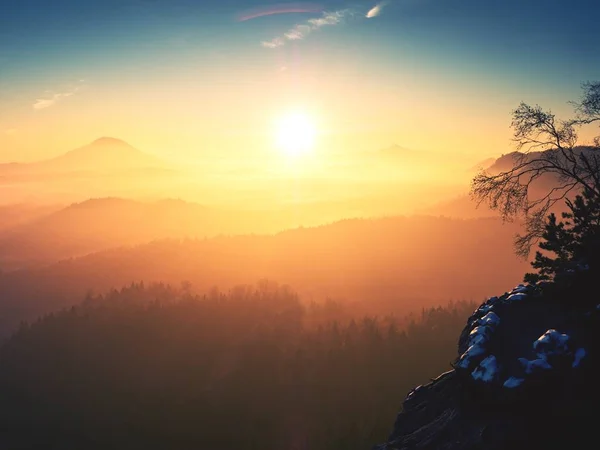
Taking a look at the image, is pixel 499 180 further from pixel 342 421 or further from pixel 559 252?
pixel 342 421

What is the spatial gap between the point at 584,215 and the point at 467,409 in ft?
35.1

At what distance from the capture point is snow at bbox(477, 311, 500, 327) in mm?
17586

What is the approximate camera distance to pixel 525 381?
46.7 ft

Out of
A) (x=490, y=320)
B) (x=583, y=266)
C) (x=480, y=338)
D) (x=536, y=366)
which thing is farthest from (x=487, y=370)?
(x=583, y=266)

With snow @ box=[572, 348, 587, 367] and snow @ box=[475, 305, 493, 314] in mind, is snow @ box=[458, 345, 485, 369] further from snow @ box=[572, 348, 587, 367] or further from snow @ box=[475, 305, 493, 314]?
A: snow @ box=[572, 348, 587, 367]

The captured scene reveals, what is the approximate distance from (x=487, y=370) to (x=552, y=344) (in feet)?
8.44

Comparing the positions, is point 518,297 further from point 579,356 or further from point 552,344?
point 579,356

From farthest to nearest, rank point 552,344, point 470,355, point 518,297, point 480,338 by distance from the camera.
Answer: point 518,297 → point 480,338 → point 470,355 → point 552,344

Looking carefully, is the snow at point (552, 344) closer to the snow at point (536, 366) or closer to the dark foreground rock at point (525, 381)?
the dark foreground rock at point (525, 381)

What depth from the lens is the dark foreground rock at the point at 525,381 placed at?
1358 cm

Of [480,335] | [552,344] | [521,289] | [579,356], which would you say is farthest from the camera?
[521,289]

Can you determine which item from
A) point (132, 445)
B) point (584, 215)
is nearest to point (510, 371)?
point (584, 215)

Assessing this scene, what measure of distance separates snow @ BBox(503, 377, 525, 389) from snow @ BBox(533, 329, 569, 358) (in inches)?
48.7

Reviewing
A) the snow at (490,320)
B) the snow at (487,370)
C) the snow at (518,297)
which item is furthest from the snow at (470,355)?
the snow at (518,297)
